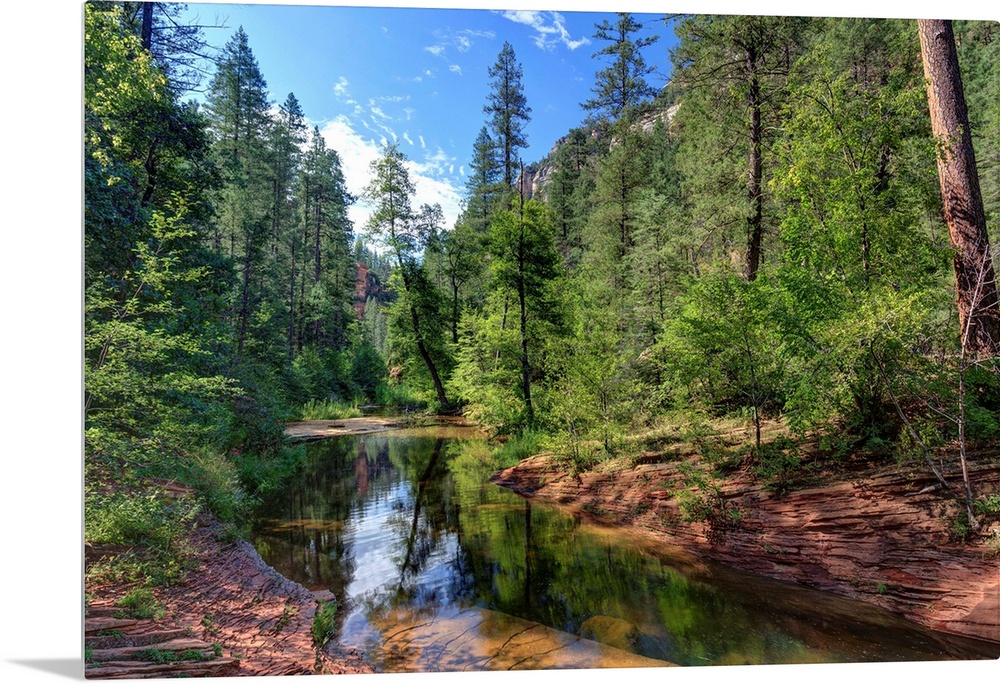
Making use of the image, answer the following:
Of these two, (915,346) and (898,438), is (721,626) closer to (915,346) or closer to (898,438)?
(898,438)

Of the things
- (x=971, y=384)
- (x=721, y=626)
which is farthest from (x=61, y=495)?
(x=971, y=384)

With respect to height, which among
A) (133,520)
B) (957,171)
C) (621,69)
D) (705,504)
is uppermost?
(621,69)

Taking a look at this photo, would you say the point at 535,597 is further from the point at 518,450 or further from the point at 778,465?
the point at 518,450

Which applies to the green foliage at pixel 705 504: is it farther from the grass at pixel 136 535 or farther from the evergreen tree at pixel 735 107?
the grass at pixel 136 535

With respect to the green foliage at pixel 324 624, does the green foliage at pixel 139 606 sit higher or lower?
higher

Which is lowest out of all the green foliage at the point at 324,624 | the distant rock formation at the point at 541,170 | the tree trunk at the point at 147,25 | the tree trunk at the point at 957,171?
the green foliage at the point at 324,624

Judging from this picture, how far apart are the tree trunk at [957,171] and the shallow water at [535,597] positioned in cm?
364

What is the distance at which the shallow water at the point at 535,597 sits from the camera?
3852mm

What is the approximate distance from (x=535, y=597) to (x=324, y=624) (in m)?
2.49

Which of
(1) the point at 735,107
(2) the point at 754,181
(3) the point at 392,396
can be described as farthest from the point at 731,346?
(3) the point at 392,396

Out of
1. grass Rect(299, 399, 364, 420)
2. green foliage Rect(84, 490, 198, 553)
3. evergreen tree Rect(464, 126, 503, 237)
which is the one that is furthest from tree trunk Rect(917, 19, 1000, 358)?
grass Rect(299, 399, 364, 420)

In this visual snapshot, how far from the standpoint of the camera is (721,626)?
4.23 metres

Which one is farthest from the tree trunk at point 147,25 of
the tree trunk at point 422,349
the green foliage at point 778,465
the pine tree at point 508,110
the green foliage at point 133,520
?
the tree trunk at point 422,349

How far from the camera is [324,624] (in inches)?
163
